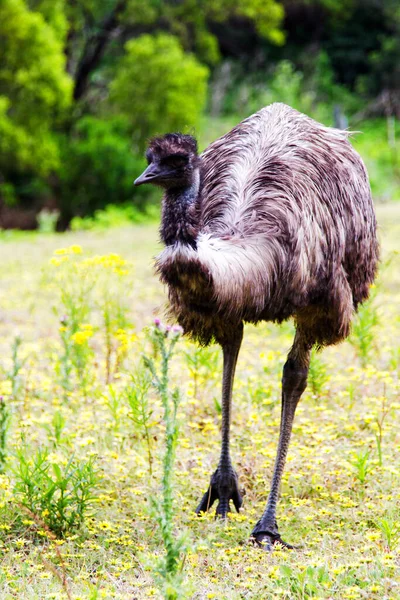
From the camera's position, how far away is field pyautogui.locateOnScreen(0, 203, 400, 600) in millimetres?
3457

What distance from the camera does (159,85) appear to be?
21000 mm

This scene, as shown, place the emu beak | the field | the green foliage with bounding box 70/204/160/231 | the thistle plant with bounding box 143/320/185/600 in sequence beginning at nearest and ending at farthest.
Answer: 1. the thistle plant with bounding box 143/320/185/600
2. the emu beak
3. the field
4. the green foliage with bounding box 70/204/160/231

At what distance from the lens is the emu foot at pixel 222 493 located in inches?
170

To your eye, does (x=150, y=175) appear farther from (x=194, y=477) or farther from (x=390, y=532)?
(x=194, y=477)

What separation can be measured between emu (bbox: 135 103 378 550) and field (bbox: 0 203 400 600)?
284mm

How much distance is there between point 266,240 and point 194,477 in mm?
1596

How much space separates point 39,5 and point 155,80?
3.14 meters

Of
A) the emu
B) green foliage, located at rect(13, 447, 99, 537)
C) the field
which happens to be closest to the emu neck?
the emu

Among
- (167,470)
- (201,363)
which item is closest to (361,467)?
(201,363)

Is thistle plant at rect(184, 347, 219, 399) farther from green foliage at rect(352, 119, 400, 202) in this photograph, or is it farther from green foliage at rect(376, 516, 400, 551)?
green foliage at rect(352, 119, 400, 202)

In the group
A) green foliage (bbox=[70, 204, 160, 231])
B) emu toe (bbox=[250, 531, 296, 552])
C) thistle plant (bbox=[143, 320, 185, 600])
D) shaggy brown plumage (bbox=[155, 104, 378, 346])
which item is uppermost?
shaggy brown plumage (bbox=[155, 104, 378, 346])

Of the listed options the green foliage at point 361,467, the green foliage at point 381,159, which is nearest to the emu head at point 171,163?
the green foliage at point 361,467

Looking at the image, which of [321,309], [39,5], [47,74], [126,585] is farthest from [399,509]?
[39,5]

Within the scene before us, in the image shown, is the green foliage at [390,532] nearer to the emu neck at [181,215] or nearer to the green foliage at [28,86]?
the emu neck at [181,215]
